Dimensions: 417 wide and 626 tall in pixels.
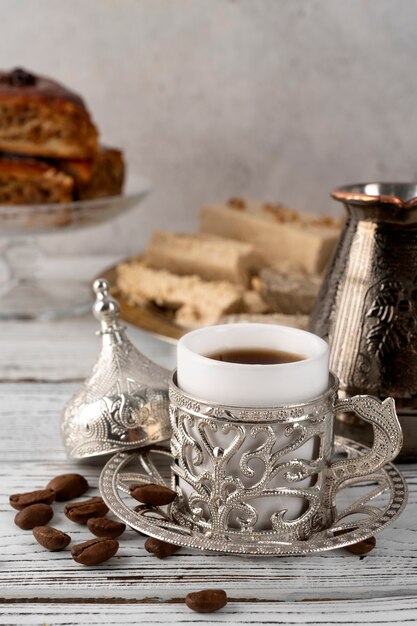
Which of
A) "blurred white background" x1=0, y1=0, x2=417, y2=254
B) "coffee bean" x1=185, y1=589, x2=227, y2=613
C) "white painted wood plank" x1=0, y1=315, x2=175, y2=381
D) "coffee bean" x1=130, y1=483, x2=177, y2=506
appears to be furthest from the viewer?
"blurred white background" x1=0, y1=0, x2=417, y2=254

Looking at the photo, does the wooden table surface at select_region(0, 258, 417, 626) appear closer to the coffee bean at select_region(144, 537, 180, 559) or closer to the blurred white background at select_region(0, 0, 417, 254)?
the coffee bean at select_region(144, 537, 180, 559)

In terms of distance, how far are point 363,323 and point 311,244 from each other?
0.61 meters

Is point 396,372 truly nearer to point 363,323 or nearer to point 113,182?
point 363,323

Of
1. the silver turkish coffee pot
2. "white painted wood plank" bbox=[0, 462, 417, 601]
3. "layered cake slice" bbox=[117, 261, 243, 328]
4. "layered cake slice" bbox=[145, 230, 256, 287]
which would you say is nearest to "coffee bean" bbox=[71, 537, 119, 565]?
"white painted wood plank" bbox=[0, 462, 417, 601]

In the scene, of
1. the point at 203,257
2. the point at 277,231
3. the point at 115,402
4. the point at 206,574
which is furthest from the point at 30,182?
the point at 206,574

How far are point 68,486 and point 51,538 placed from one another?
0.10m

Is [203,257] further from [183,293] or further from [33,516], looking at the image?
[33,516]

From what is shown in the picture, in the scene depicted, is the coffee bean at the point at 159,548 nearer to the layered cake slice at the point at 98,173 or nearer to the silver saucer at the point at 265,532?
the silver saucer at the point at 265,532

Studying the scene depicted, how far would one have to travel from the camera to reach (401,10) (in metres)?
1.58

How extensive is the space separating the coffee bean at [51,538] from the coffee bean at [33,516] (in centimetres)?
2

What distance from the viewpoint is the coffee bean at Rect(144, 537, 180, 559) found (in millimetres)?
638

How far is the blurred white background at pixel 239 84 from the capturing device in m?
1.61

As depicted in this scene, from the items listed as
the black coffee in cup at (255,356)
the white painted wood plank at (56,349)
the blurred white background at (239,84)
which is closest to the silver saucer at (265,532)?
the black coffee in cup at (255,356)

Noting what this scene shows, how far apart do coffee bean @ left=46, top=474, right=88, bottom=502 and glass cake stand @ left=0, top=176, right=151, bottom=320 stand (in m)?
0.59
